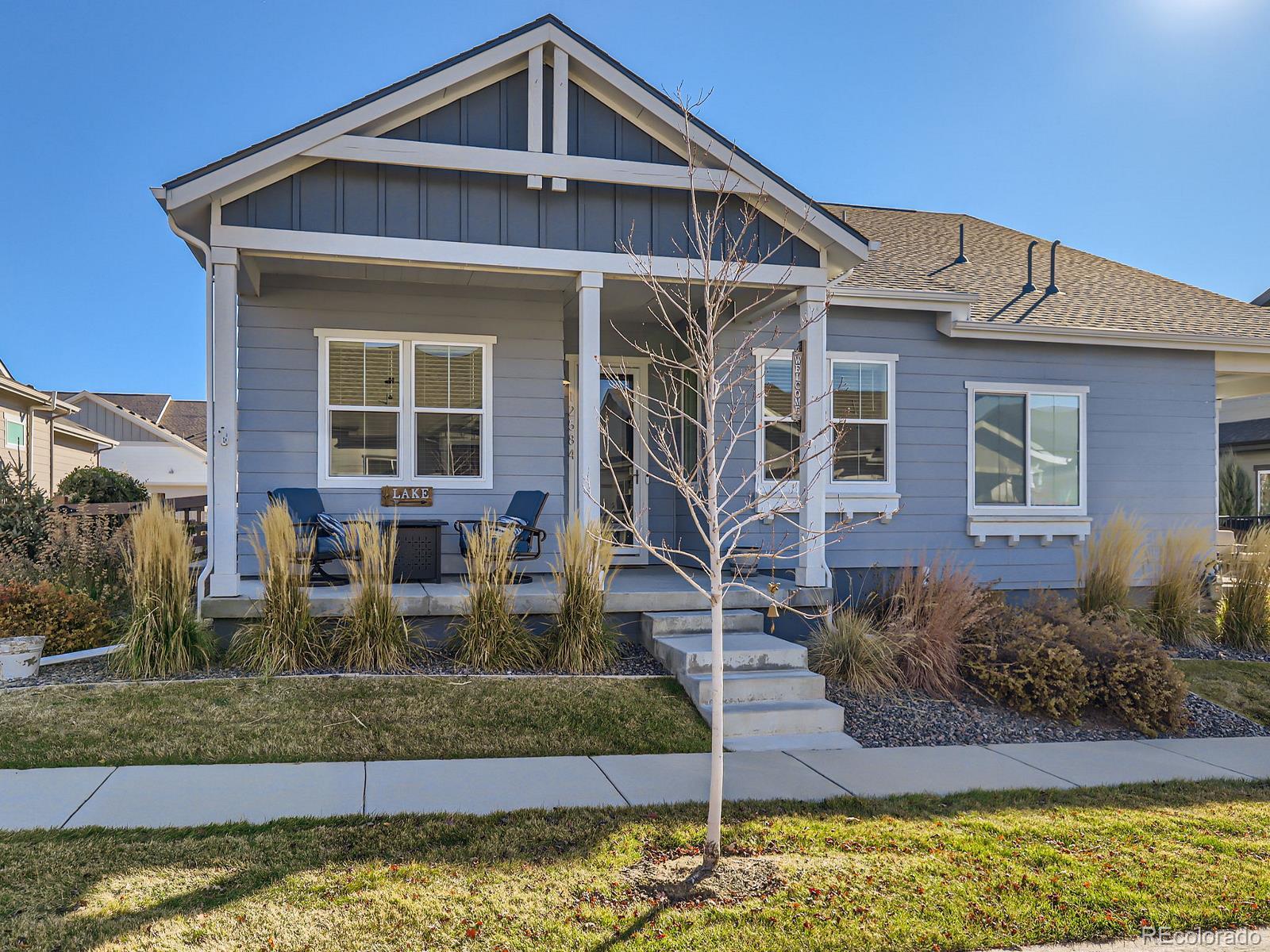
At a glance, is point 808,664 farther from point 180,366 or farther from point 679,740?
point 180,366

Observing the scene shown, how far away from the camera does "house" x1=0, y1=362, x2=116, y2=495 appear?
1731 centimetres

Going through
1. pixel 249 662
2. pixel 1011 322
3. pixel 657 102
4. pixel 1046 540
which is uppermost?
pixel 657 102

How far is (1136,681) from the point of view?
6.68m

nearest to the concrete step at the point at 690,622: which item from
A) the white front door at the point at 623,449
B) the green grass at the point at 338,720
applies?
the green grass at the point at 338,720

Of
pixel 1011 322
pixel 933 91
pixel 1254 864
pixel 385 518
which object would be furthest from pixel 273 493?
pixel 933 91

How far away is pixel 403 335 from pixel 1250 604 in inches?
350

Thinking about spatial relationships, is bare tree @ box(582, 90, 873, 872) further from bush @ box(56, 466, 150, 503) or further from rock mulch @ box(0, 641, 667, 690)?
bush @ box(56, 466, 150, 503)

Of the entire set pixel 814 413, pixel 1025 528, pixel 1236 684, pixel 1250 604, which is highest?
pixel 814 413

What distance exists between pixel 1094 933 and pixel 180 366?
51287mm

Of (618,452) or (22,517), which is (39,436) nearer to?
(22,517)

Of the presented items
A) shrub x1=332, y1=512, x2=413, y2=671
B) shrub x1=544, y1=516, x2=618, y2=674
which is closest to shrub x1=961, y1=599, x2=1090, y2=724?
shrub x1=544, y1=516, x2=618, y2=674

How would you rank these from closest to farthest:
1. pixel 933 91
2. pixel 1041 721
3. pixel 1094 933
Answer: pixel 1094 933 < pixel 1041 721 < pixel 933 91

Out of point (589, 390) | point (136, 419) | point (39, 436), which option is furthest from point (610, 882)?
point (136, 419)

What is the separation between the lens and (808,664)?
22.9 feet
